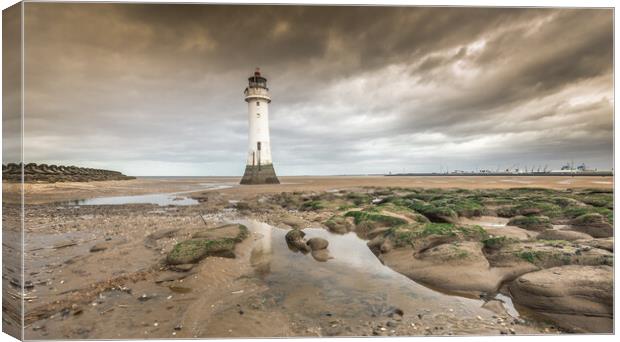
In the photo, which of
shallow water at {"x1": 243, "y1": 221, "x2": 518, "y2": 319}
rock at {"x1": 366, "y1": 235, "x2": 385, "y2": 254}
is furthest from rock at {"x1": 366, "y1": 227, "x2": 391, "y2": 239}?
shallow water at {"x1": 243, "y1": 221, "x2": 518, "y2": 319}

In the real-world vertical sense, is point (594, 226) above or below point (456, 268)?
above

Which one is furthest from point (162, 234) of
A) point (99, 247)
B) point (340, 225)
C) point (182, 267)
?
point (340, 225)

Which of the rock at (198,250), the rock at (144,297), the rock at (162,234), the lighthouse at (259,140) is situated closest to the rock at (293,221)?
the rock at (198,250)

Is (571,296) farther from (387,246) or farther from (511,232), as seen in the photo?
(511,232)

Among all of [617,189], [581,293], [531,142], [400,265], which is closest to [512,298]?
[581,293]

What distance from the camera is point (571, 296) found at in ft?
10.0

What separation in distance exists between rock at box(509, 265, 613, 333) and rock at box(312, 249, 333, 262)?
9.29ft

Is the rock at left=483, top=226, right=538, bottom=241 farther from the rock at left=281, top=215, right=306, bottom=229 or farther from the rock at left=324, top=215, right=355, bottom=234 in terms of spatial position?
the rock at left=281, top=215, right=306, bottom=229

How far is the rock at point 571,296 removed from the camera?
3.02 metres

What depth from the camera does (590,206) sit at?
584cm

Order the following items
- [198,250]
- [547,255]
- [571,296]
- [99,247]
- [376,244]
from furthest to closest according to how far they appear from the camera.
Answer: [376,244] → [99,247] → [198,250] → [547,255] → [571,296]

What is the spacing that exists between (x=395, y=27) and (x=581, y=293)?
4.80 m

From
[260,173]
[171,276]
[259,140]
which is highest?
[259,140]

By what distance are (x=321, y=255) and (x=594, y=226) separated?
5.67 metres
